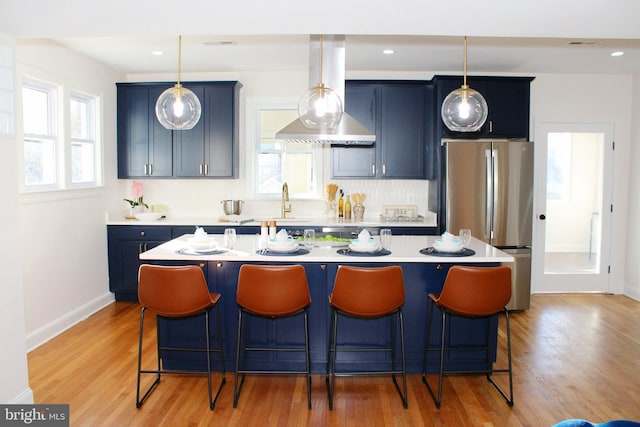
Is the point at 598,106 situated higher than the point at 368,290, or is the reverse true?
the point at 598,106

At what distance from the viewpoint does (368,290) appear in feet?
10.1

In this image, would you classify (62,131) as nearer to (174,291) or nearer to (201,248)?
(201,248)

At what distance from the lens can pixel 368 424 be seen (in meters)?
2.95

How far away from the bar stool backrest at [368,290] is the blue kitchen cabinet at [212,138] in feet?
10.4

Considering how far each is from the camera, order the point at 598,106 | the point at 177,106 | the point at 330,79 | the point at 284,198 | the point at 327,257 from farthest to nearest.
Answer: the point at 598,106 < the point at 284,198 < the point at 330,79 < the point at 177,106 < the point at 327,257

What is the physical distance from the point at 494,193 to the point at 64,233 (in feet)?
14.6

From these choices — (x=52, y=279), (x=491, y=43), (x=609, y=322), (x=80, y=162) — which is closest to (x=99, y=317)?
(x=52, y=279)

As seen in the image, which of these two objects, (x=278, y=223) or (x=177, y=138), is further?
(x=177, y=138)

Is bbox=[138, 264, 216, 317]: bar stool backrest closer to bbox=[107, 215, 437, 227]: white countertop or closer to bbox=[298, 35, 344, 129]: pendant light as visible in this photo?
bbox=[298, 35, 344, 129]: pendant light

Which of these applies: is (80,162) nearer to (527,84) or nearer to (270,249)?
(270,249)

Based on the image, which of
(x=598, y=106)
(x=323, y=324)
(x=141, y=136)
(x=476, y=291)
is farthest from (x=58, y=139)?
Result: (x=598, y=106)

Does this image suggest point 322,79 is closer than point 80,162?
Yes

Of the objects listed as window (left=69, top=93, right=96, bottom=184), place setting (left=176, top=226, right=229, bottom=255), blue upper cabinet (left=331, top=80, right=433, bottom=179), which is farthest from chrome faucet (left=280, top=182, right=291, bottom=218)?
place setting (left=176, top=226, right=229, bottom=255)

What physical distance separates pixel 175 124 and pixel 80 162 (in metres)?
2.32
